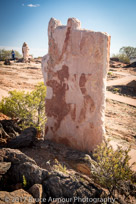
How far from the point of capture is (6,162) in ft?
7.06

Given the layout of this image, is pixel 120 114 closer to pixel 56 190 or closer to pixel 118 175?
pixel 118 175

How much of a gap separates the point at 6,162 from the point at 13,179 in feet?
0.81

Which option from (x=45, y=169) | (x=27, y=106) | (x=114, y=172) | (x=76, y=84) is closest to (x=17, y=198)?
(x=45, y=169)

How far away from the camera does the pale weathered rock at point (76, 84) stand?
10.8ft

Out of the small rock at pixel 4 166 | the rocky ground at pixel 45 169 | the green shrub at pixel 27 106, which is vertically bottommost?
the rocky ground at pixel 45 169

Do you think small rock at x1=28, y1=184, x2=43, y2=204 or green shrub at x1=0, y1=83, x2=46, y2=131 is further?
green shrub at x1=0, y1=83, x2=46, y2=131

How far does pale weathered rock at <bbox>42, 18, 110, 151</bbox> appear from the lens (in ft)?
10.8

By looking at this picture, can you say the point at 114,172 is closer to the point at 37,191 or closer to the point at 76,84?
the point at 37,191

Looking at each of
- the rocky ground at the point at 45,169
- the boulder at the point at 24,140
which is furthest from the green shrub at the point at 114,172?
the boulder at the point at 24,140

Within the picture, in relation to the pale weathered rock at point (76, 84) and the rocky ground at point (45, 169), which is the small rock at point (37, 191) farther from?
the pale weathered rock at point (76, 84)

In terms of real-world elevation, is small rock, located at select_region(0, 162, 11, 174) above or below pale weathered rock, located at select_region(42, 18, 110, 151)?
below

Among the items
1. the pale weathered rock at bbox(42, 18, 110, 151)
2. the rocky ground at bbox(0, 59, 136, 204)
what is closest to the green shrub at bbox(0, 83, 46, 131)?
the rocky ground at bbox(0, 59, 136, 204)

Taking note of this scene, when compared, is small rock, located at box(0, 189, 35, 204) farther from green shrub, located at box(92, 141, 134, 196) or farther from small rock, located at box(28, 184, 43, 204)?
green shrub, located at box(92, 141, 134, 196)

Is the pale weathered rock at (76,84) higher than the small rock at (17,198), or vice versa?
the pale weathered rock at (76,84)
